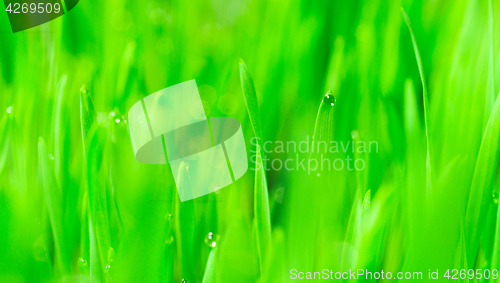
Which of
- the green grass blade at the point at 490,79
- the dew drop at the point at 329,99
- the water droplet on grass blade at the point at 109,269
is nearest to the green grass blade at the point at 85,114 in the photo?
the water droplet on grass blade at the point at 109,269

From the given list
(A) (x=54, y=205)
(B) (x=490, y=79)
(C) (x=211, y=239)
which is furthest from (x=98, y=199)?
(B) (x=490, y=79)

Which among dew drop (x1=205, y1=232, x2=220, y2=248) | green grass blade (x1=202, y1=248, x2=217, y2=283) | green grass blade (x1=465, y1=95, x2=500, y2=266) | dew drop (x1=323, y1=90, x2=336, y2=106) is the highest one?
dew drop (x1=323, y1=90, x2=336, y2=106)

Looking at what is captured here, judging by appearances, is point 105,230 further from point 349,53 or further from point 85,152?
point 349,53

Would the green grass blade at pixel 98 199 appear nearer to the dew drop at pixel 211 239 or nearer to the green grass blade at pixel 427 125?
the dew drop at pixel 211 239

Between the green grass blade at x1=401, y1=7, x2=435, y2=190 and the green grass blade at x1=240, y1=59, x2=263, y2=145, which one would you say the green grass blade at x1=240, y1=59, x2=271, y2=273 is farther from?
the green grass blade at x1=401, y1=7, x2=435, y2=190

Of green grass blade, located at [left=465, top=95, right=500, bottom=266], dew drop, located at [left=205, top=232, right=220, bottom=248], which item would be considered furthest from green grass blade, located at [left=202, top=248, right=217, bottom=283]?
green grass blade, located at [left=465, top=95, right=500, bottom=266]

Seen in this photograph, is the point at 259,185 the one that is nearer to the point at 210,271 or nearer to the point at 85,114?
the point at 210,271
